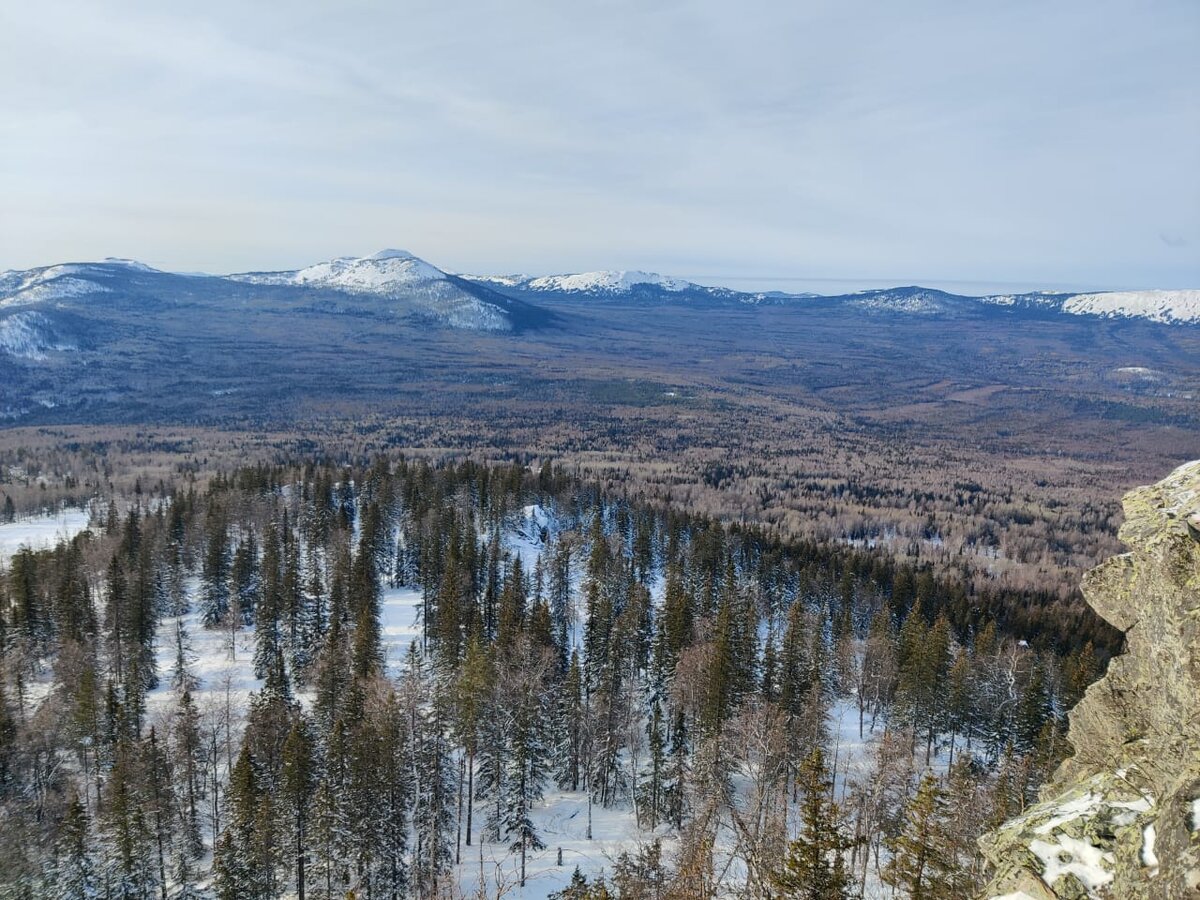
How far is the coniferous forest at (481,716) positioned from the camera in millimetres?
36656

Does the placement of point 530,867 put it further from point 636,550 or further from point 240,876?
point 636,550

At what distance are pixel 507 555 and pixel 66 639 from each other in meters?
49.4

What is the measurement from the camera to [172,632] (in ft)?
261

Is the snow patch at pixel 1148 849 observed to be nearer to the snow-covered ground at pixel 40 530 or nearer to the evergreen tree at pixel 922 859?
the evergreen tree at pixel 922 859

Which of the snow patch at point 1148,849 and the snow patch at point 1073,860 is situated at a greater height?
the snow patch at point 1148,849

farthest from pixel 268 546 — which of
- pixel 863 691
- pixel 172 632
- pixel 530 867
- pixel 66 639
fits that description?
pixel 863 691

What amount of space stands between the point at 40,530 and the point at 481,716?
12760 centimetres

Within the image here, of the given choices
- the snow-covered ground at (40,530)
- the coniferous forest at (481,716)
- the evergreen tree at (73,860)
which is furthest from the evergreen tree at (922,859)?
the snow-covered ground at (40,530)

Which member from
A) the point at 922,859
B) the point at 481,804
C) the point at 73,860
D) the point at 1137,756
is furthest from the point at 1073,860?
the point at 481,804

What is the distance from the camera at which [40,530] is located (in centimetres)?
13000

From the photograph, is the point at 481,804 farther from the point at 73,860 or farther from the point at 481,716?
the point at 73,860

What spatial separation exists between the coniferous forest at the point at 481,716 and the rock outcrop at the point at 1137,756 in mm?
5226

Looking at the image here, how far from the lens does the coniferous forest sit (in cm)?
3666

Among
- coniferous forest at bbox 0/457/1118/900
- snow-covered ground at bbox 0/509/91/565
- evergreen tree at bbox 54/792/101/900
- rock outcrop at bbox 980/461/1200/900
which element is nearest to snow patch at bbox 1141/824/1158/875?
rock outcrop at bbox 980/461/1200/900
